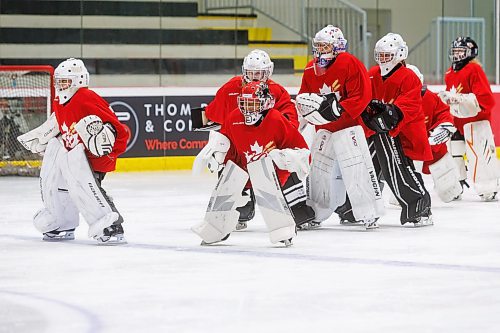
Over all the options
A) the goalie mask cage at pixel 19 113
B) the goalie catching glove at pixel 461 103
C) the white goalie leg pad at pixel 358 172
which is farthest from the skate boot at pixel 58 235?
the goalie mask cage at pixel 19 113

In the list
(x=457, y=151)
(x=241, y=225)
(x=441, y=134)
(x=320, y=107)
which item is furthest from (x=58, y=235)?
(x=457, y=151)

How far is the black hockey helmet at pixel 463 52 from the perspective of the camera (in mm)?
9578

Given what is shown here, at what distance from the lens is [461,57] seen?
31.5 ft

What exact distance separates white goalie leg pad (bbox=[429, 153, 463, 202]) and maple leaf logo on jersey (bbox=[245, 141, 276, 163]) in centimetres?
283

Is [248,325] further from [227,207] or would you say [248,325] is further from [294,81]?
[294,81]

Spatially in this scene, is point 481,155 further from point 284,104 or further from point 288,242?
point 288,242

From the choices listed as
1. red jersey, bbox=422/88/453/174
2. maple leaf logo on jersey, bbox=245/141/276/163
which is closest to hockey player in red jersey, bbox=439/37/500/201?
red jersey, bbox=422/88/453/174

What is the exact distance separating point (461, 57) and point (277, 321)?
5557 mm

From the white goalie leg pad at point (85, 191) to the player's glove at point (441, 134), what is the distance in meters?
2.94

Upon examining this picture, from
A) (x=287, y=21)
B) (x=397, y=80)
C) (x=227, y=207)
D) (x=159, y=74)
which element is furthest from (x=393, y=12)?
(x=227, y=207)

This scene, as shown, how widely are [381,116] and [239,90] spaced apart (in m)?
0.90

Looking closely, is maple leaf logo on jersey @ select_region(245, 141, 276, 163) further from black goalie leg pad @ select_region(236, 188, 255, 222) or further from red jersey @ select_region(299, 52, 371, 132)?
black goalie leg pad @ select_region(236, 188, 255, 222)

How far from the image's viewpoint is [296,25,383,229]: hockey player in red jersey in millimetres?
7379

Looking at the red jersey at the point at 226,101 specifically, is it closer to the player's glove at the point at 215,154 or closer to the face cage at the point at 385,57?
the face cage at the point at 385,57
